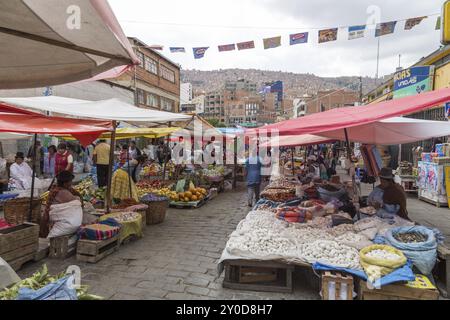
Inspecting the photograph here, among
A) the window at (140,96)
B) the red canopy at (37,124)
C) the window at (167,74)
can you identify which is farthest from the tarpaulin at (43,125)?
the window at (167,74)

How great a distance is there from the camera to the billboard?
1168 cm

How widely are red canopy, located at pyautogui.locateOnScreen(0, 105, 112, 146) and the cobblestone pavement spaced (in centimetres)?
220

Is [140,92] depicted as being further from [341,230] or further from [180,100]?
[341,230]

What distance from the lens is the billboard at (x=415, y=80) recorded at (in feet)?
38.3

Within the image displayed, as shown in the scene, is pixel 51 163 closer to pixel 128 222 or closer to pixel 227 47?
pixel 128 222

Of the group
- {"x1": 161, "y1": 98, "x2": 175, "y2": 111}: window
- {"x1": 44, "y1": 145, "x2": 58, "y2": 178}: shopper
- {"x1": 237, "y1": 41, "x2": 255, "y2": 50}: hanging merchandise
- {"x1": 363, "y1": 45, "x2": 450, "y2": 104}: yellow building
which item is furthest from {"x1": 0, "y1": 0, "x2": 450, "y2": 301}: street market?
{"x1": 161, "y1": 98, "x2": 175, "y2": 111}: window

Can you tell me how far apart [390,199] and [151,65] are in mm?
30587

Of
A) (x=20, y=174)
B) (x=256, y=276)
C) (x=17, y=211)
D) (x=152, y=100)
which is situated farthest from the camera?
(x=152, y=100)

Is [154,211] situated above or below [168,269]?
above

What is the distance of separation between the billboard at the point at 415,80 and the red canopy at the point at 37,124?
1189 centimetres

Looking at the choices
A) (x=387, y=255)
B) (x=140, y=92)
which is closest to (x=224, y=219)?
(x=387, y=255)

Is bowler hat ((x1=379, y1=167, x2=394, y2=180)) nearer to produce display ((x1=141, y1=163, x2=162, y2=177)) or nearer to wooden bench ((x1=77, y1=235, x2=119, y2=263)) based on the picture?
wooden bench ((x1=77, y1=235, x2=119, y2=263))

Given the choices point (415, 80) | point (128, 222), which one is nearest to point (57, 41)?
point (128, 222)

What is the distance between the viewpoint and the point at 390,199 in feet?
18.2
